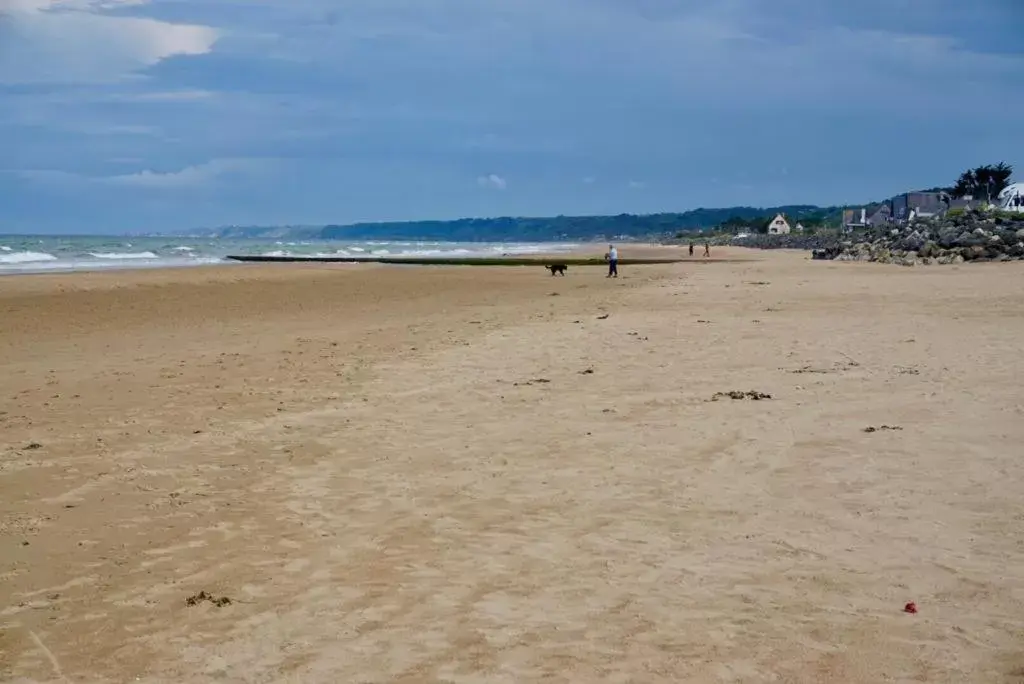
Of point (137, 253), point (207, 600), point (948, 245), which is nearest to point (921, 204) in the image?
point (948, 245)

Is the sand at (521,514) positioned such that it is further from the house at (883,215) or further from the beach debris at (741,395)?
the house at (883,215)

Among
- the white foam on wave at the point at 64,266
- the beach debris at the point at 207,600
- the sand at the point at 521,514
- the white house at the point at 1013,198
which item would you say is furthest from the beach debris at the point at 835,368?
the white house at the point at 1013,198

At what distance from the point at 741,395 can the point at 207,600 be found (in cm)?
653

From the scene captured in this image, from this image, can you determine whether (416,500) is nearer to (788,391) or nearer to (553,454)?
(553,454)

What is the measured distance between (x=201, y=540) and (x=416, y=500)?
148 cm

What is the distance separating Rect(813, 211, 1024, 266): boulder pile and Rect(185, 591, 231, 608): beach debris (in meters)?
41.0

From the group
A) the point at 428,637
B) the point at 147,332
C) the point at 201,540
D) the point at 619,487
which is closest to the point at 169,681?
the point at 428,637

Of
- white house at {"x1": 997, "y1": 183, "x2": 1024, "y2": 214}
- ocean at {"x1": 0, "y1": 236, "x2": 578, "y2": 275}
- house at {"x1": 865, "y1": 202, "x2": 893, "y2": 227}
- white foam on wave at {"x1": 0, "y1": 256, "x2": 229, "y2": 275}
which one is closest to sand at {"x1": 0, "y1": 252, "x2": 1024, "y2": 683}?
white foam on wave at {"x1": 0, "y1": 256, "x2": 229, "y2": 275}

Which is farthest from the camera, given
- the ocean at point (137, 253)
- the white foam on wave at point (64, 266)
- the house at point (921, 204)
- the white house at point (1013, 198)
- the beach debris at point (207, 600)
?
the house at point (921, 204)

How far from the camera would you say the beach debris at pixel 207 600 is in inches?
200

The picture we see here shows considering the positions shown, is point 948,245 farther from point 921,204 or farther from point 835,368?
point 921,204

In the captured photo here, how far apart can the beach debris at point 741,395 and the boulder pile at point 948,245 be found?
113 feet

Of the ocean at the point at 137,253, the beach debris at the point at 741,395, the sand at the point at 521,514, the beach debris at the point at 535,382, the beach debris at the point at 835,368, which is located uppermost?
the ocean at the point at 137,253

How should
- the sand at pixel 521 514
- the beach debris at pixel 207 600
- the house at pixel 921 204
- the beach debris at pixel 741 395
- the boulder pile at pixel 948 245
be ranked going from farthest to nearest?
1. the house at pixel 921 204
2. the boulder pile at pixel 948 245
3. the beach debris at pixel 741 395
4. the beach debris at pixel 207 600
5. the sand at pixel 521 514
